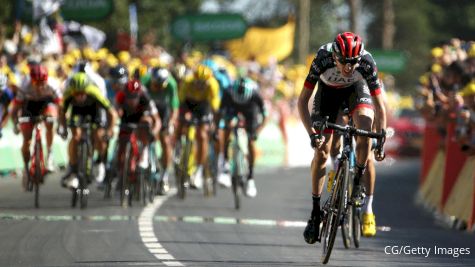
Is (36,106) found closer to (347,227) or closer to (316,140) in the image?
Answer: (347,227)

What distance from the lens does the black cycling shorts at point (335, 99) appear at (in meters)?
14.1

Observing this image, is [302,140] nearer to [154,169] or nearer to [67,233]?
[154,169]

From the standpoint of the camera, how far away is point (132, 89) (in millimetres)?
19734

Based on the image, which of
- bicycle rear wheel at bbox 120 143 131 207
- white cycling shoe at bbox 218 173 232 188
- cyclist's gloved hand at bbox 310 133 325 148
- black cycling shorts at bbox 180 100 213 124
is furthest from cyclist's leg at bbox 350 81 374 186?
white cycling shoe at bbox 218 173 232 188

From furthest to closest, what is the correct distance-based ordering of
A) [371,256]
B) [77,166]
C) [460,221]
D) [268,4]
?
[268,4]
[77,166]
[460,221]
[371,256]

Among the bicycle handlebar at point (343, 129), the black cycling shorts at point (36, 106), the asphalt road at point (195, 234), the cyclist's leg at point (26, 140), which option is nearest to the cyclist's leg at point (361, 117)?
the bicycle handlebar at point (343, 129)

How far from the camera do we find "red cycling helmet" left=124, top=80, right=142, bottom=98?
64.7 feet

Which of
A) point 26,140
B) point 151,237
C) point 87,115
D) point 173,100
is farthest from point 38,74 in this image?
point 151,237

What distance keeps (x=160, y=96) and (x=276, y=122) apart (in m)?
16.7

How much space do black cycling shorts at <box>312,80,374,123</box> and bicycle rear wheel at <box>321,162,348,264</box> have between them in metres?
1.07

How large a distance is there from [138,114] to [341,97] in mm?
6347

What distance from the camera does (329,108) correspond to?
1415 centimetres

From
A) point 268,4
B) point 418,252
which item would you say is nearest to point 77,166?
point 418,252

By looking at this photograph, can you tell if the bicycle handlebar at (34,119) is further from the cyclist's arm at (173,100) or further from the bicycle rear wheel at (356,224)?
the bicycle rear wheel at (356,224)
